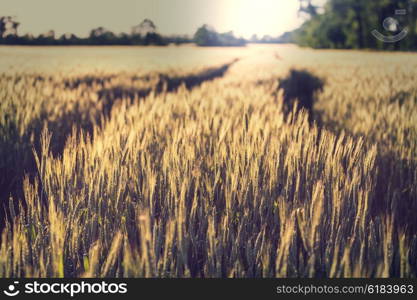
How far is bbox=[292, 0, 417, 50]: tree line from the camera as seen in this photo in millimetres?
2562

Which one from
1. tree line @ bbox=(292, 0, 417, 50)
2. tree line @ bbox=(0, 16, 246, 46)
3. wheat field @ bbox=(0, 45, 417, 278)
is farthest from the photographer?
tree line @ bbox=(0, 16, 246, 46)

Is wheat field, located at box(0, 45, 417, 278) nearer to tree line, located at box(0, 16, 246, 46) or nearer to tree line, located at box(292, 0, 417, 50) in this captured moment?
tree line, located at box(292, 0, 417, 50)

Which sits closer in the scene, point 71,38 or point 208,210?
point 208,210

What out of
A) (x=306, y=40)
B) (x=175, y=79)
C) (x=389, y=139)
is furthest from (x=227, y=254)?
(x=306, y=40)

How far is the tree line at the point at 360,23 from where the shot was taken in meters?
2.56

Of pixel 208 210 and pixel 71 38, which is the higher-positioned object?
pixel 71 38

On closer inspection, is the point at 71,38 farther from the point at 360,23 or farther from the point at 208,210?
the point at 208,210

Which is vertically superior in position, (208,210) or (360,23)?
(360,23)

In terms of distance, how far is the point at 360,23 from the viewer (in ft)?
15.9

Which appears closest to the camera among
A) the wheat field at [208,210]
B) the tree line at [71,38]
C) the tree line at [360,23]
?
the wheat field at [208,210]

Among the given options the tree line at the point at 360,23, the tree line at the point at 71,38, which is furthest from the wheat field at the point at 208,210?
the tree line at the point at 71,38

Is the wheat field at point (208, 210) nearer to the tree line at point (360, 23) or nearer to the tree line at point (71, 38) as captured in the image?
the tree line at point (360, 23)

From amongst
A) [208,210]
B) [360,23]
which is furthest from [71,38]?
[208,210]

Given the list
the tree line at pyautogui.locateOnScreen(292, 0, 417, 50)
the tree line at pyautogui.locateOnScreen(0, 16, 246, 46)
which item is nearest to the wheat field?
the tree line at pyautogui.locateOnScreen(292, 0, 417, 50)
